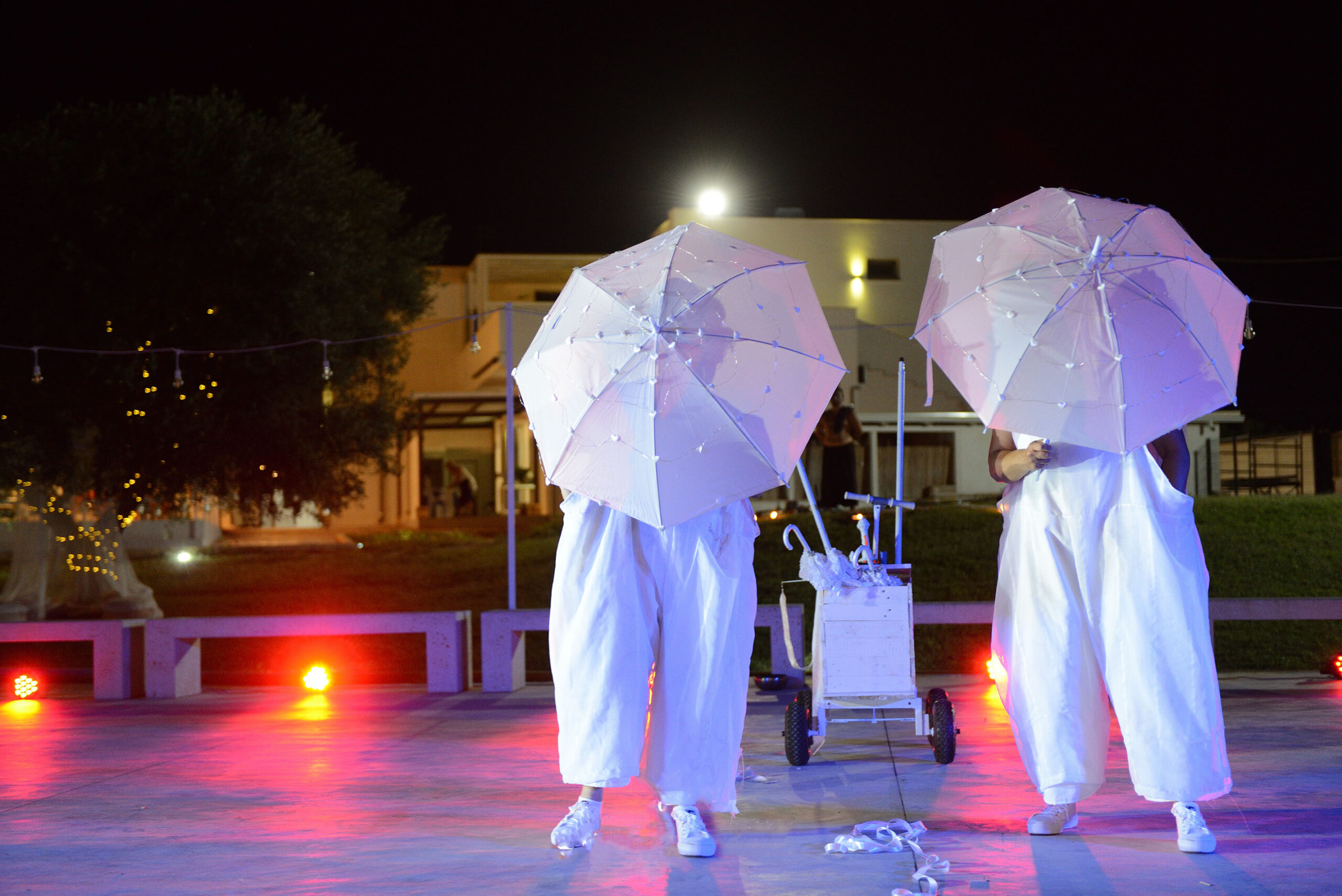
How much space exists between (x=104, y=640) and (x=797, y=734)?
5.51 meters

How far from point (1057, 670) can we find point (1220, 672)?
233 inches

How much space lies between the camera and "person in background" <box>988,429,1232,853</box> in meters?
3.85

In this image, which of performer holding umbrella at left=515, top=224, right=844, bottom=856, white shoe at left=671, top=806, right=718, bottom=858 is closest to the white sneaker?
performer holding umbrella at left=515, top=224, right=844, bottom=856

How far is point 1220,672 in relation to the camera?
9.16 m

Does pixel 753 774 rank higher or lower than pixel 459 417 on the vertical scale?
lower

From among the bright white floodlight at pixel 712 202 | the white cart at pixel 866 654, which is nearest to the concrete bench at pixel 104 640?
the white cart at pixel 866 654

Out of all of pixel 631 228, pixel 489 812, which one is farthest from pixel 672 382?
pixel 631 228

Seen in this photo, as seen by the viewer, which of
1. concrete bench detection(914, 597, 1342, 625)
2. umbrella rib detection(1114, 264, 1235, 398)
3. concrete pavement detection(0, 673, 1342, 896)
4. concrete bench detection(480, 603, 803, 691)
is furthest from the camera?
concrete bench detection(480, 603, 803, 691)

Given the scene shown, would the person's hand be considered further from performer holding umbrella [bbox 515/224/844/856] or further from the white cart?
the white cart

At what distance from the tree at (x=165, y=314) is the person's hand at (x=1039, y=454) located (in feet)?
36.7

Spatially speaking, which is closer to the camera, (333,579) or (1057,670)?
(1057,670)

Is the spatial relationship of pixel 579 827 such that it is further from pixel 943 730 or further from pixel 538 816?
pixel 943 730

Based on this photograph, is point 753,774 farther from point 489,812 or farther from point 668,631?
point 668,631

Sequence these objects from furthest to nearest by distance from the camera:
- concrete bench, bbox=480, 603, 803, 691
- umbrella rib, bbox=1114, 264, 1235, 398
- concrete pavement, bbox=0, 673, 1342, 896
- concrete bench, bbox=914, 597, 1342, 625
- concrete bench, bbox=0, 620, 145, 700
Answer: concrete bench, bbox=0, 620, 145, 700 < concrete bench, bbox=480, 603, 803, 691 < concrete bench, bbox=914, 597, 1342, 625 < umbrella rib, bbox=1114, 264, 1235, 398 < concrete pavement, bbox=0, 673, 1342, 896
